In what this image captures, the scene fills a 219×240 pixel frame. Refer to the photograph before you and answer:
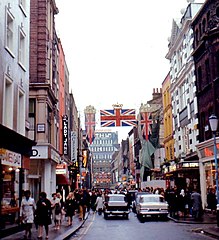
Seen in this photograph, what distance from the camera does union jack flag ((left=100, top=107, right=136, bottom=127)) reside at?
34344 millimetres

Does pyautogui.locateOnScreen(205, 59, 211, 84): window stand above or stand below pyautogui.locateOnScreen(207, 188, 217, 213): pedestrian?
above

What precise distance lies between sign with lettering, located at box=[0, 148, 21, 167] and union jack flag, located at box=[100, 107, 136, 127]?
43.8ft

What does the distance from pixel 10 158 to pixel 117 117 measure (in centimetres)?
1537

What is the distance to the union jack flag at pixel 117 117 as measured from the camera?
34.3 m

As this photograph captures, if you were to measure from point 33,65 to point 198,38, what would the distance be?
1353 cm

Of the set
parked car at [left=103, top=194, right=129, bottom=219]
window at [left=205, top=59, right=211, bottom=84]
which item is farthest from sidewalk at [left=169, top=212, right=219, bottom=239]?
window at [left=205, top=59, right=211, bottom=84]

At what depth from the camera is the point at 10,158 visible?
2014 cm

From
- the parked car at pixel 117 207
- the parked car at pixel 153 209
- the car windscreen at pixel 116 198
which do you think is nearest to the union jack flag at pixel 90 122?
the car windscreen at pixel 116 198

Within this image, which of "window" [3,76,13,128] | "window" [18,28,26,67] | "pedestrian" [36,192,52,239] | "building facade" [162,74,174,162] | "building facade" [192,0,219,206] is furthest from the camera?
"building facade" [162,74,174,162]

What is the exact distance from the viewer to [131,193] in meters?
46.3

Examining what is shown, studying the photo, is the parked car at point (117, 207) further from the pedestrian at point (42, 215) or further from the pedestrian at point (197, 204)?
the pedestrian at point (42, 215)

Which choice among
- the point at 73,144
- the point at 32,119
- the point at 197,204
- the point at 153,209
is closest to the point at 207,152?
the point at 197,204

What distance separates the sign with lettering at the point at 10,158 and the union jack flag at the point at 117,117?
13.3m

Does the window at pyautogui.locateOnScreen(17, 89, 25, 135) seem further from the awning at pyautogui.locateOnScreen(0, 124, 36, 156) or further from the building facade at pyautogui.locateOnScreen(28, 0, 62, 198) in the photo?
the building facade at pyautogui.locateOnScreen(28, 0, 62, 198)
